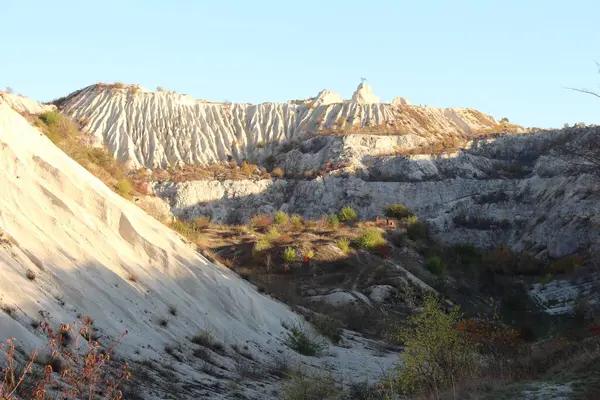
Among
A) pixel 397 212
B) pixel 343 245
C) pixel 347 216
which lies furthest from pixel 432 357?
pixel 397 212

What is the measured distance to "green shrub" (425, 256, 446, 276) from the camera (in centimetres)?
3688

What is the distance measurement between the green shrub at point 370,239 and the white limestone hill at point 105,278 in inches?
646

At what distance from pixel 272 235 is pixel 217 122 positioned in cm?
3364

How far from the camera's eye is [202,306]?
52.6 ft

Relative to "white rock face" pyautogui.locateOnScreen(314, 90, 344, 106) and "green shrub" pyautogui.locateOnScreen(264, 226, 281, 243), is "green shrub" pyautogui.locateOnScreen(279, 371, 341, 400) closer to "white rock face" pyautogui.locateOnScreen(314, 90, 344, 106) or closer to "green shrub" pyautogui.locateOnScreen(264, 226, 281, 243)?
"green shrub" pyautogui.locateOnScreen(264, 226, 281, 243)

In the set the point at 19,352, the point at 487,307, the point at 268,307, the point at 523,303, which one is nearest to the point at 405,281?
the point at 487,307

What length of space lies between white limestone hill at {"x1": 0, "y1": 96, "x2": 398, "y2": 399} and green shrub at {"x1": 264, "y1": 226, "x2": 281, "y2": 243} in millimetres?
15415

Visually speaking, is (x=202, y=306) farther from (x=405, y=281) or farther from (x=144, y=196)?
(x=405, y=281)

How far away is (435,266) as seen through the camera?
121ft

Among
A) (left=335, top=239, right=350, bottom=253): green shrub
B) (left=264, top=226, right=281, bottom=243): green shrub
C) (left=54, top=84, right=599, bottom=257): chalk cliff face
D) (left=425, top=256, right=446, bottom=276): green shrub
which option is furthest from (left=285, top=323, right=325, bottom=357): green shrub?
(left=54, top=84, right=599, bottom=257): chalk cliff face

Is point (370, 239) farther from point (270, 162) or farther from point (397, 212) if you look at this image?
point (270, 162)

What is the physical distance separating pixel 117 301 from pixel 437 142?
2035 inches

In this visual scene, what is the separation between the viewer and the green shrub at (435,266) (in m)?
36.9

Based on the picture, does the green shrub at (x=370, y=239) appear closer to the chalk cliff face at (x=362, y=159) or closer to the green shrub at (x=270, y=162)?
the chalk cliff face at (x=362, y=159)
